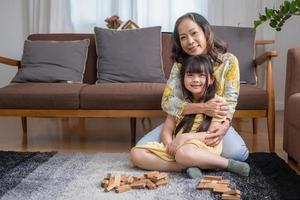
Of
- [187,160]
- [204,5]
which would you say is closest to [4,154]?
[187,160]

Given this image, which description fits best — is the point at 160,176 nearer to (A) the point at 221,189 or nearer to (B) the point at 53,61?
(A) the point at 221,189

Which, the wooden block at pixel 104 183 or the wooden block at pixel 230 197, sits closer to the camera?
the wooden block at pixel 230 197

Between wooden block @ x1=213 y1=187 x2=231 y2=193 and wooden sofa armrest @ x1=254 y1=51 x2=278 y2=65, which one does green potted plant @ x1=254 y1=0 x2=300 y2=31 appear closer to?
wooden sofa armrest @ x1=254 y1=51 x2=278 y2=65

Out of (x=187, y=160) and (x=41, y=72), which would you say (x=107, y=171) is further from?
(x=41, y=72)

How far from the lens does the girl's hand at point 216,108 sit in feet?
5.99

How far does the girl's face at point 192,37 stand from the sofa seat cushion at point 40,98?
29.1 inches

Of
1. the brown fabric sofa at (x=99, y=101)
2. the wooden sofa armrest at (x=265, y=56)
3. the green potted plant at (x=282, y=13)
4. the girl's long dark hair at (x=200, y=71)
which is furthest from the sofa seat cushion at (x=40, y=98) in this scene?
the green potted plant at (x=282, y=13)

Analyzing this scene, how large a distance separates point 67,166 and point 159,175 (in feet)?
1.64

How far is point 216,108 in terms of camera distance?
5.98 ft

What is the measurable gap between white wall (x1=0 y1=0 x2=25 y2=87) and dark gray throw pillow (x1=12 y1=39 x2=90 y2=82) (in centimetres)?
89

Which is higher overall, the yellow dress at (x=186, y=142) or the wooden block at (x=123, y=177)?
the yellow dress at (x=186, y=142)

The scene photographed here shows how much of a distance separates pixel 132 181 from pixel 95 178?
0.19m

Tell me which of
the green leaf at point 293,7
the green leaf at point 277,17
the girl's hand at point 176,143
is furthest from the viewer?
the green leaf at point 277,17

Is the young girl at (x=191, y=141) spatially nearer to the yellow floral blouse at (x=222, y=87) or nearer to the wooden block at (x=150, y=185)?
the yellow floral blouse at (x=222, y=87)
